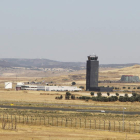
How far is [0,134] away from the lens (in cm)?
6888

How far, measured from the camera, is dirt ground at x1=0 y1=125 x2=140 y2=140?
66.9 metres

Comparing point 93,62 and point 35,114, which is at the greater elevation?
point 93,62

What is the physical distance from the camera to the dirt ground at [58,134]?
220ft

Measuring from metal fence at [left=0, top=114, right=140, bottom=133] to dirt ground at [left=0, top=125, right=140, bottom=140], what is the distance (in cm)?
400

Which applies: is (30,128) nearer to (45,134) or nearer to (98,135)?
(45,134)

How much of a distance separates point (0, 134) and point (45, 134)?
8.32 m

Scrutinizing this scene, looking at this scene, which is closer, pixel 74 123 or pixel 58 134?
pixel 58 134

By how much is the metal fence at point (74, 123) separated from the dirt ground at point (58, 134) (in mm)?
4001

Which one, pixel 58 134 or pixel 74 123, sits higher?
pixel 74 123

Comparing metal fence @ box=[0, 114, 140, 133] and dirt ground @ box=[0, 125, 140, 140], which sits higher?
metal fence @ box=[0, 114, 140, 133]

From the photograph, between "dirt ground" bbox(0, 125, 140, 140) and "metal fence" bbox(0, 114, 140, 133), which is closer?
"dirt ground" bbox(0, 125, 140, 140)

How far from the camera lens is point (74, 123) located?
3214 inches

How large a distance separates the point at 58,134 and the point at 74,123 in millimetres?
12110

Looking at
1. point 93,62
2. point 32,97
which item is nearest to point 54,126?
point 32,97
